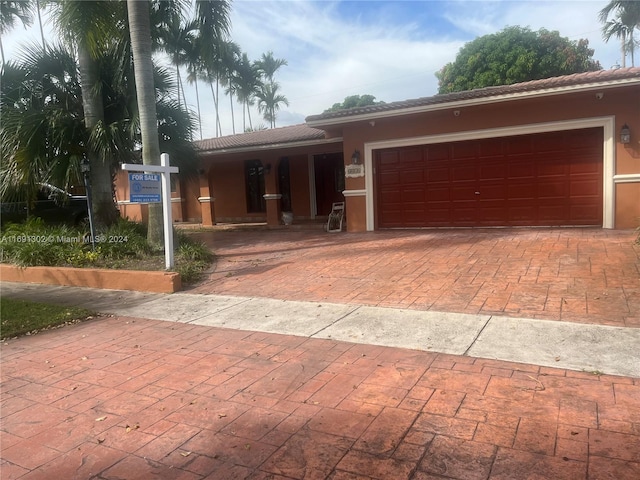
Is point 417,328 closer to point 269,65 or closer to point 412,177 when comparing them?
point 412,177

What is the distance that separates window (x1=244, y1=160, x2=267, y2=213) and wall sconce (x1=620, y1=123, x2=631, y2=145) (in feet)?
39.4

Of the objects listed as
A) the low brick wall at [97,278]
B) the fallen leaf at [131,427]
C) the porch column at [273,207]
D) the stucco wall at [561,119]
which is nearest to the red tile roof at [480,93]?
the stucco wall at [561,119]

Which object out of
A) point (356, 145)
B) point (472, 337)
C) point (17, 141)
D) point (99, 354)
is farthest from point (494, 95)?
point (17, 141)

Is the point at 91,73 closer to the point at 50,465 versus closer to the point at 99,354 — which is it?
the point at 99,354

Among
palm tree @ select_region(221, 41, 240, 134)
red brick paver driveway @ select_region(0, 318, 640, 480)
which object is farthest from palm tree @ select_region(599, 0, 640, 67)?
red brick paver driveway @ select_region(0, 318, 640, 480)

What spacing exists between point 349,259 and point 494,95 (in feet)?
16.7

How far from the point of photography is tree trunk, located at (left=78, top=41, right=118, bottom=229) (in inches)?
407

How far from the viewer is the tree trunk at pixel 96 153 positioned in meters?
10.3

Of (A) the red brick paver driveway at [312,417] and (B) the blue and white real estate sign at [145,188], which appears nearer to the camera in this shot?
(A) the red brick paver driveway at [312,417]

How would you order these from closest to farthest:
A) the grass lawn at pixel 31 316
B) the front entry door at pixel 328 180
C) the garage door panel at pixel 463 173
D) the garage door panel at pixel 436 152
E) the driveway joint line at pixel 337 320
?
the driveway joint line at pixel 337 320
the grass lawn at pixel 31 316
the garage door panel at pixel 463 173
the garage door panel at pixel 436 152
the front entry door at pixel 328 180

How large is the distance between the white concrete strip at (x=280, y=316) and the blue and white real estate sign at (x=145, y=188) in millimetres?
2942

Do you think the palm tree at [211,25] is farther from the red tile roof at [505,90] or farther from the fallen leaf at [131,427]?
the fallen leaf at [131,427]

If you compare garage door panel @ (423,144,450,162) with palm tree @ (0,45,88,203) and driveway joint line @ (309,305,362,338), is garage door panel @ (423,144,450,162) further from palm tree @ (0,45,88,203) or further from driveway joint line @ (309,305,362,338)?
palm tree @ (0,45,88,203)

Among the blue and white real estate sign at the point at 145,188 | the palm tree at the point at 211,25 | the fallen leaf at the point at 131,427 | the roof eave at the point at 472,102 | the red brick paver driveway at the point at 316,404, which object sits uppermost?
the palm tree at the point at 211,25
